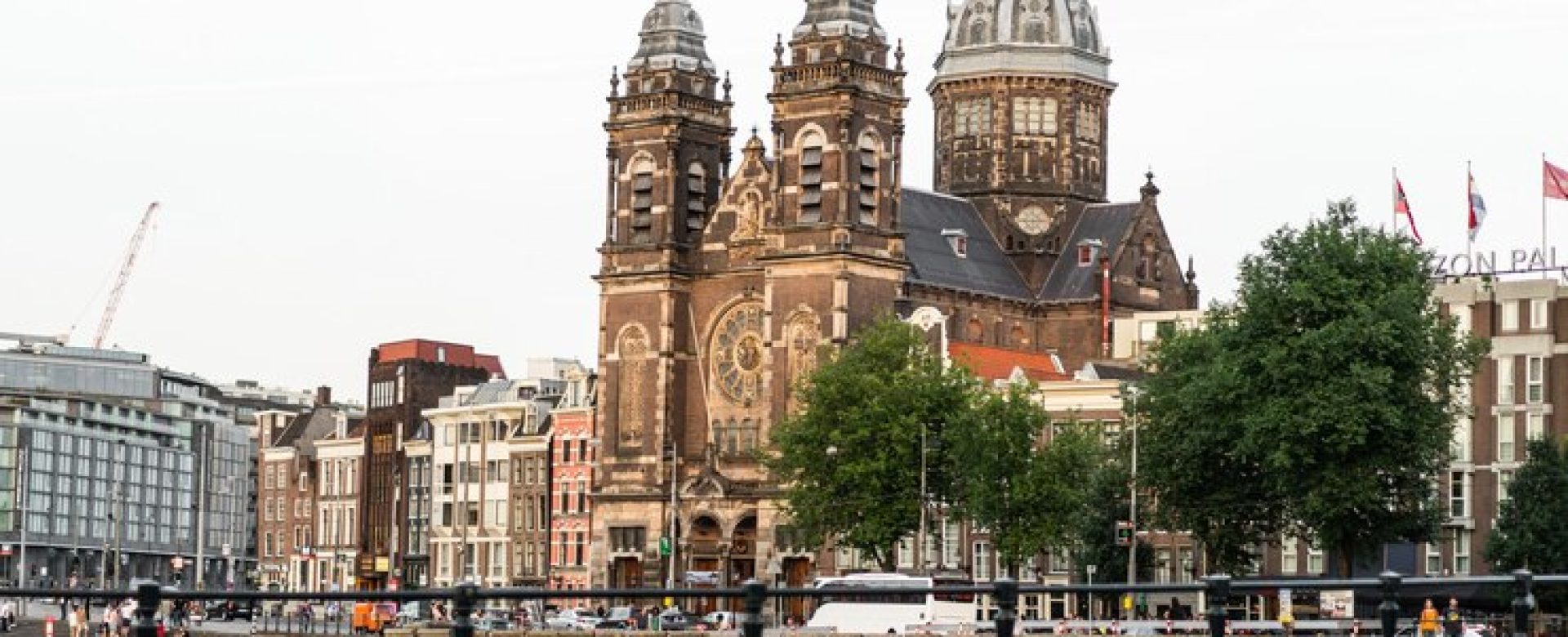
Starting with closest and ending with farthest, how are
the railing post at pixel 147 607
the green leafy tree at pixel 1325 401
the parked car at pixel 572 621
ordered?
the railing post at pixel 147 607
the green leafy tree at pixel 1325 401
the parked car at pixel 572 621

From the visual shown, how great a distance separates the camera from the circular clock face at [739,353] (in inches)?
6009

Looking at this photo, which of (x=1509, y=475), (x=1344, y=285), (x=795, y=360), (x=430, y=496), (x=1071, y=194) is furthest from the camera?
(x=430, y=496)

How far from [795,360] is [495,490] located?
35463 millimetres

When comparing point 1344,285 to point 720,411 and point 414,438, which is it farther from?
point 414,438

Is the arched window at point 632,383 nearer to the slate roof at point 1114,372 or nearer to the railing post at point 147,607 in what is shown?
the slate roof at point 1114,372

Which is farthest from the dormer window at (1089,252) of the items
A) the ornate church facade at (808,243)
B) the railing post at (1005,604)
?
the railing post at (1005,604)

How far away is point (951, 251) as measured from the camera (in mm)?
160250

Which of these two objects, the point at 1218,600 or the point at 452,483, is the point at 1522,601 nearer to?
the point at 1218,600

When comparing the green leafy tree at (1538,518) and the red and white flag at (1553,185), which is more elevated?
the red and white flag at (1553,185)

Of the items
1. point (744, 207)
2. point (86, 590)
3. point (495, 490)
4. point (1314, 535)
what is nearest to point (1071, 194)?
point (744, 207)

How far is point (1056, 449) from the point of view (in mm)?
122562

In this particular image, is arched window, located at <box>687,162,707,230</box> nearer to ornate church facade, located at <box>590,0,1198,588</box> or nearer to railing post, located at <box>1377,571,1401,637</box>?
ornate church facade, located at <box>590,0,1198,588</box>

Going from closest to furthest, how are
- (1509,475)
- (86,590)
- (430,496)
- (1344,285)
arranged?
(86,590), (1344,285), (1509,475), (430,496)

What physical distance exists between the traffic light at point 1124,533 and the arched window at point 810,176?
128ft
